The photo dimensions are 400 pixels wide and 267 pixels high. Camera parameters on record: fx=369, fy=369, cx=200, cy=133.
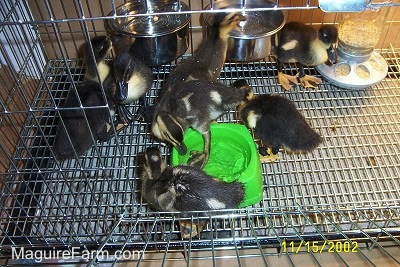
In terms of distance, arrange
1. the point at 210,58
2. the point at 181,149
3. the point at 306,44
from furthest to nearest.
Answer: the point at 306,44
the point at 210,58
the point at 181,149

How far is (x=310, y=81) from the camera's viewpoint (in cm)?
208

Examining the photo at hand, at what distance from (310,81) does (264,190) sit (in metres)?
0.76

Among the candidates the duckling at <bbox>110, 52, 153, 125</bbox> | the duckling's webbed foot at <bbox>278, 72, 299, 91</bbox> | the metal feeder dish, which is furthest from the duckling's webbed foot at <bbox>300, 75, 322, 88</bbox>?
the duckling at <bbox>110, 52, 153, 125</bbox>

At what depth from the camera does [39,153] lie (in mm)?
1849

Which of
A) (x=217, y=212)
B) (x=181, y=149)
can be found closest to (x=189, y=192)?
(x=217, y=212)

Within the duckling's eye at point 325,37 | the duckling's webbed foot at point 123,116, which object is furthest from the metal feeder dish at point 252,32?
the duckling's webbed foot at point 123,116

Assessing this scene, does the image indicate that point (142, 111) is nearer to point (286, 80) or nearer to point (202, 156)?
point (202, 156)

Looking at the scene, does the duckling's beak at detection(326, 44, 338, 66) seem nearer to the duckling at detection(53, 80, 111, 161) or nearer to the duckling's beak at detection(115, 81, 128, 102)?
the duckling's beak at detection(115, 81, 128, 102)

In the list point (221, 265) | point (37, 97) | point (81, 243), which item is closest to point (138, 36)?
point (37, 97)

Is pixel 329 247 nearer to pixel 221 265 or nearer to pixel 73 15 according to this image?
pixel 221 265

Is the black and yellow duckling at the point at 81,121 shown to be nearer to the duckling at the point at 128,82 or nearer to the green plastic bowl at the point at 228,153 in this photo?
the duckling at the point at 128,82

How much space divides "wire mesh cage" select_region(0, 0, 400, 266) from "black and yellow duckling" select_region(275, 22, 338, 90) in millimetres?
155

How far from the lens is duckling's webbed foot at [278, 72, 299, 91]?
6.72 ft
